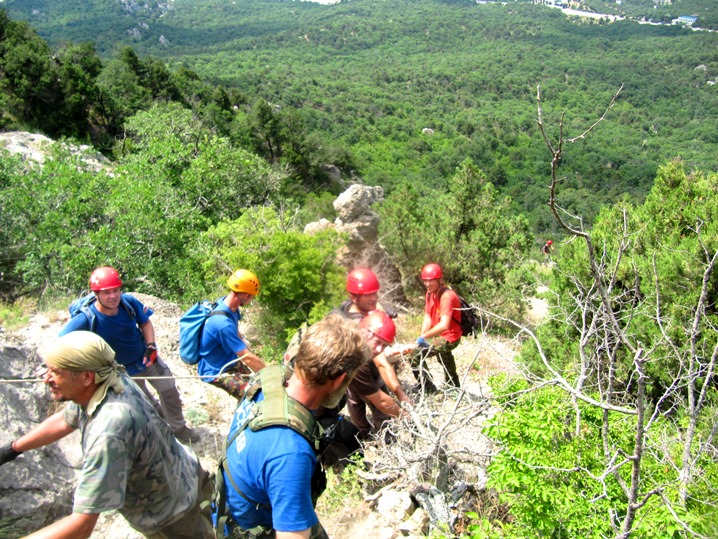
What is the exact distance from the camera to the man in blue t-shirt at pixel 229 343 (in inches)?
140

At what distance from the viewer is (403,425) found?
130 inches

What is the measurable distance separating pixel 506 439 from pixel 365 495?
129cm

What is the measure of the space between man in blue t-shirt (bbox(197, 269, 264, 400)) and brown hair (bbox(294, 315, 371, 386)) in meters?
1.75

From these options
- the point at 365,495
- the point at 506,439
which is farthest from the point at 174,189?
the point at 506,439

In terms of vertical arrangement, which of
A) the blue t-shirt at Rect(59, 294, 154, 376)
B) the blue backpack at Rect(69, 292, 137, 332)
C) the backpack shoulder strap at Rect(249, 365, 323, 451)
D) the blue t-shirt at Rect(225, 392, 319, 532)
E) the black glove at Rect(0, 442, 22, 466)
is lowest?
the blue t-shirt at Rect(59, 294, 154, 376)

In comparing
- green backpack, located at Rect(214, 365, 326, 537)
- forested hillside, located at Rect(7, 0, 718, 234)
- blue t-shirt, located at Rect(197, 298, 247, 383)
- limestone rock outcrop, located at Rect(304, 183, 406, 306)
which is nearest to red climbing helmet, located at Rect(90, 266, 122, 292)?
blue t-shirt, located at Rect(197, 298, 247, 383)

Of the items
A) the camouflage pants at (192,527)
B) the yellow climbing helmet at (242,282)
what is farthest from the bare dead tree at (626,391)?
the camouflage pants at (192,527)

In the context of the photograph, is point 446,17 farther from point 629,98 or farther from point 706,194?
point 706,194

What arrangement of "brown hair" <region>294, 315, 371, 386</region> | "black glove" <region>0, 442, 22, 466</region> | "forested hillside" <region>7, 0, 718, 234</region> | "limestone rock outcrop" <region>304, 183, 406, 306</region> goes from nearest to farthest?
"brown hair" <region>294, 315, 371, 386</region> → "black glove" <region>0, 442, 22, 466</region> → "limestone rock outcrop" <region>304, 183, 406, 306</region> → "forested hillside" <region>7, 0, 718, 234</region>

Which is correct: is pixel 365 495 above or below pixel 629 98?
above

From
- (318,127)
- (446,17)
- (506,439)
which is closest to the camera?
(506,439)

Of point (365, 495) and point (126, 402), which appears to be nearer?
point (126, 402)

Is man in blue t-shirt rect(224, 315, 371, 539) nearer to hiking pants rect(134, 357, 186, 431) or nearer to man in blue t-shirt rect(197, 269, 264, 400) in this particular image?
man in blue t-shirt rect(197, 269, 264, 400)

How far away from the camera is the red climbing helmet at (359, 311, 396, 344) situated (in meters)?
3.27
